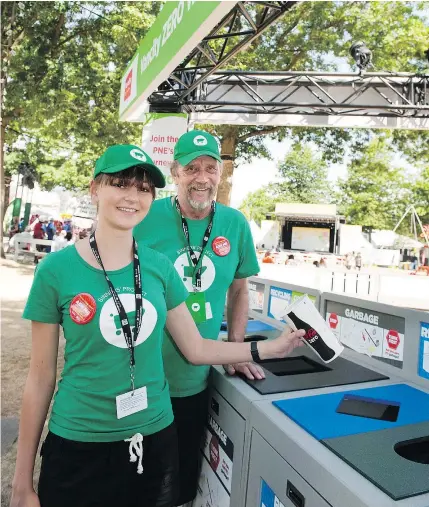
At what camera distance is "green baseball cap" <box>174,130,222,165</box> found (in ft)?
6.08

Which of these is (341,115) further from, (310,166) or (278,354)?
(310,166)

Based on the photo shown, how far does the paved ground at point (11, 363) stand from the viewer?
10.0 ft

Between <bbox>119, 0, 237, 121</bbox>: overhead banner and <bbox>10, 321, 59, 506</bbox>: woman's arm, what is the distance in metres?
2.13

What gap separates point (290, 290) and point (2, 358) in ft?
12.8

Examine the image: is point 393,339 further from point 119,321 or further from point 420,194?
point 420,194

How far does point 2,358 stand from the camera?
5.13 m

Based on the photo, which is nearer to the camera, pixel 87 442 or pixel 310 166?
pixel 87 442

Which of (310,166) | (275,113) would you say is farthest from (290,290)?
(310,166)

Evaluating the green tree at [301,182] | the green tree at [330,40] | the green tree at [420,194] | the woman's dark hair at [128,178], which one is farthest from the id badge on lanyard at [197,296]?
the green tree at [301,182]

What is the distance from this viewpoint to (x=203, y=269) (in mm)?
1872

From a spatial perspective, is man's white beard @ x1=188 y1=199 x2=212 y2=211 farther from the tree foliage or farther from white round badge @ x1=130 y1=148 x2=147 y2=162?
the tree foliage

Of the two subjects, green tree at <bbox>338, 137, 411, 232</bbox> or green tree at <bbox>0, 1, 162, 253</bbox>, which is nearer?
green tree at <bbox>0, 1, 162, 253</bbox>

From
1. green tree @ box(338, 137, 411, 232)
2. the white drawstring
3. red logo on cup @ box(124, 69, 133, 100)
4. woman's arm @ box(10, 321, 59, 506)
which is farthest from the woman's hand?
green tree @ box(338, 137, 411, 232)

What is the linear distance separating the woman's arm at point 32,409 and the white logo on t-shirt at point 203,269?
63cm
